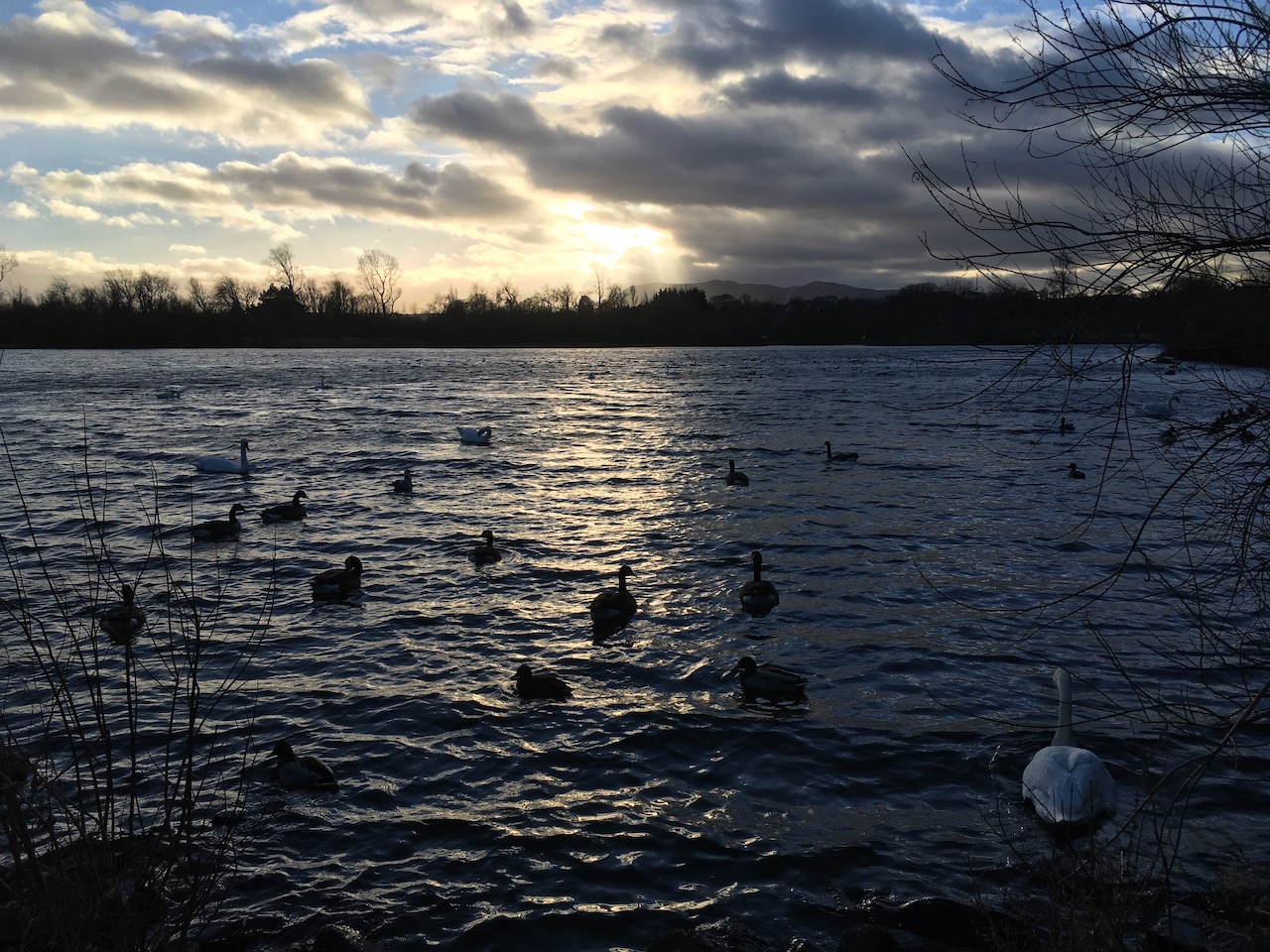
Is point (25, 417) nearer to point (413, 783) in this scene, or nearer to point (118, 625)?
point (118, 625)

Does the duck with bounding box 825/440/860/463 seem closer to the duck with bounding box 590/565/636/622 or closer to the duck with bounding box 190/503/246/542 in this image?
the duck with bounding box 590/565/636/622

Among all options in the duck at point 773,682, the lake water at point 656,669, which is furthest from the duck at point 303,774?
the duck at point 773,682

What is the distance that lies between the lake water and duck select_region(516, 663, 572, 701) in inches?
Answer: 4.9

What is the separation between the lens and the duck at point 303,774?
7977mm

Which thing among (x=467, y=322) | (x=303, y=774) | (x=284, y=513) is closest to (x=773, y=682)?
(x=303, y=774)

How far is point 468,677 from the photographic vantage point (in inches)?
415

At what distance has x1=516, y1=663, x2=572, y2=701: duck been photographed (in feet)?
32.3

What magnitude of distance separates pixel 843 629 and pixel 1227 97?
361 inches

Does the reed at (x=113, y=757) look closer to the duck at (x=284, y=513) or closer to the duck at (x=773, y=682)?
the duck at (x=284, y=513)

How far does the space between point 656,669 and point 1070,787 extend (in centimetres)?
513

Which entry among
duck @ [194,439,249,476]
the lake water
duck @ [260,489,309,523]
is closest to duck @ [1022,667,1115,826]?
the lake water

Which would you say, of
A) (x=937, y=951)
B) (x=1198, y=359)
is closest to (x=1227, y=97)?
(x=1198, y=359)

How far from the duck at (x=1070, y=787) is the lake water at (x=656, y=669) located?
380mm

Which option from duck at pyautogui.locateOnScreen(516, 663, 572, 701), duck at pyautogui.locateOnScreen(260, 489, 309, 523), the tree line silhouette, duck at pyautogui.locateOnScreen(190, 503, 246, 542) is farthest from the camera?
the tree line silhouette
